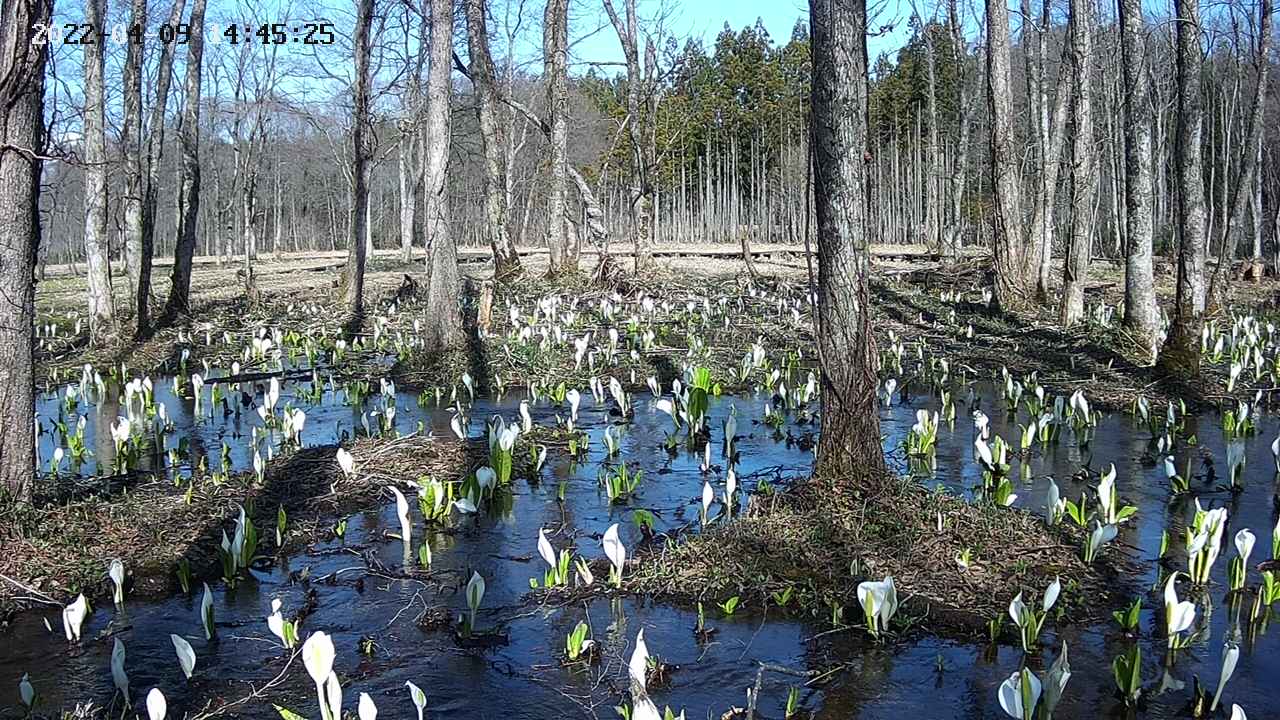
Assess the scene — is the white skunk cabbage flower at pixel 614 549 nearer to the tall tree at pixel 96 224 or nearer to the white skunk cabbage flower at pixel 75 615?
the white skunk cabbage flower at pixel 75 615

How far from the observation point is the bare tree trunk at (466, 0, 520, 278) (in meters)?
20.8

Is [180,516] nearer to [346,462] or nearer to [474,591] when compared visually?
[346,462]

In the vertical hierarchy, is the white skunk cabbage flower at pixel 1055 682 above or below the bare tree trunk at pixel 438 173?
below

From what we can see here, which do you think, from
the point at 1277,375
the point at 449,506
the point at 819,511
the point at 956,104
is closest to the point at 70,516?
the point at 449,506

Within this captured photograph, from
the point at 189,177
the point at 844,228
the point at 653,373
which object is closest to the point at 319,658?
the point at 844,228

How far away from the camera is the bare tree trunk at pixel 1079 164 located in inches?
555

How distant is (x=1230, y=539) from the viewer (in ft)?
19.5

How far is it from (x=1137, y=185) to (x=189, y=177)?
586 inches

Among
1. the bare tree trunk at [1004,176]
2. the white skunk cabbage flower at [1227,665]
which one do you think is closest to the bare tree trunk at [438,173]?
the bare tree trunk at [1004,176]

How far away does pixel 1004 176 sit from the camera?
1638cm

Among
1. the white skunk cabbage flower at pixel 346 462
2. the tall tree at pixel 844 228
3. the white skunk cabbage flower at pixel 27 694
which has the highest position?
the tall tree at pixel 844 228

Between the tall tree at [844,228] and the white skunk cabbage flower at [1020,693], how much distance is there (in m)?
2.22

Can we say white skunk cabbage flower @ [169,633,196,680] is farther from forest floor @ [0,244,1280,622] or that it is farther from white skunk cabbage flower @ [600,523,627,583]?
white skunk cabbage flower @ [600,523,627,583]

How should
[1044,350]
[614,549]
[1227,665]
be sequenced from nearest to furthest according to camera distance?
[1227,665], [614,549], [1044,350]
